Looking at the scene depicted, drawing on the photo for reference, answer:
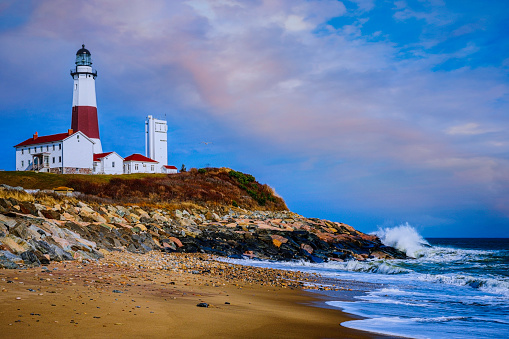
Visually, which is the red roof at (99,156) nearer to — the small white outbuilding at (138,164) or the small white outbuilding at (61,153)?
the small white outbuilding at (61,153)

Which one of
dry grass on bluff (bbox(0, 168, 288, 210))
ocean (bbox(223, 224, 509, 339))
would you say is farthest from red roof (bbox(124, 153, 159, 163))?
ocean (bbox(223, 224, 509, 339))

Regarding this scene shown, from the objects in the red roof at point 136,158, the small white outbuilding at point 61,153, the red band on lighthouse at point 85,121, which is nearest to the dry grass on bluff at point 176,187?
the small white outbuilding at point 61,153

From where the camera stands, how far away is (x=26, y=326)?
4.71 metres

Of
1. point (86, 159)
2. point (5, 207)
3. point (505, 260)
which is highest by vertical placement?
point (86, 159)

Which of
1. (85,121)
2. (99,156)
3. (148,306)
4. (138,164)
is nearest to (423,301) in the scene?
(148,306)

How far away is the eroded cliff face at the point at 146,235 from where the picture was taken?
1150 cm

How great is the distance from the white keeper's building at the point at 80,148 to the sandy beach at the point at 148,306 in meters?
45.5

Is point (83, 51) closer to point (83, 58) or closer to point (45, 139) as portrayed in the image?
point (83, 58)

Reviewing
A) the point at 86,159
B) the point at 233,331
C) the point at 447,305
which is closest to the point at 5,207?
the point at 233,331

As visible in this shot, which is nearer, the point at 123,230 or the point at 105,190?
the point at 123,230

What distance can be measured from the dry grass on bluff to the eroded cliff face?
5.52 m

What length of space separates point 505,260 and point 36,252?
72.5 ft

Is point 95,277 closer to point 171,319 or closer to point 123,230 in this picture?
point 171,319

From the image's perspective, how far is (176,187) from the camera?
133 ft
